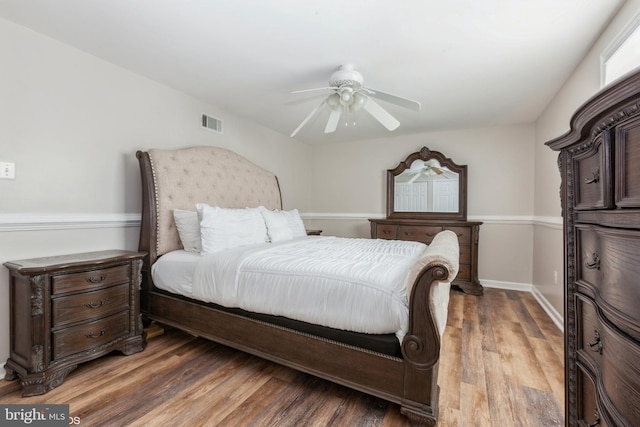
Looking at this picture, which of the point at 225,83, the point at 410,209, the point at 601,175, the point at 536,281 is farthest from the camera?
the point at 410,209

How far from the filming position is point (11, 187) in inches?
74.0

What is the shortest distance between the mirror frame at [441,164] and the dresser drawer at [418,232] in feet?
1.26

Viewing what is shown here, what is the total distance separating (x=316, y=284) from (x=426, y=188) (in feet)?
10.7

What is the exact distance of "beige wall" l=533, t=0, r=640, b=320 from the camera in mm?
1898

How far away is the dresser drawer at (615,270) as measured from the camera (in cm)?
70

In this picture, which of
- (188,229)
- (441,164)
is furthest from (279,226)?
(441,164)

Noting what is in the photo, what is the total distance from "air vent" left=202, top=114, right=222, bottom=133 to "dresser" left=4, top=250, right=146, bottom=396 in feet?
5.66

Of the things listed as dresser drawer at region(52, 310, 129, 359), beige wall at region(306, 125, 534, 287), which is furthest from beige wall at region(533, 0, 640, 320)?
dresser drawer at region(52, 310, 129, 359)

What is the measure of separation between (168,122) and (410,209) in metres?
3.44

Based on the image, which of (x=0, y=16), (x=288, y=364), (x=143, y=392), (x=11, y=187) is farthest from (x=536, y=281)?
(x=0, y=16)

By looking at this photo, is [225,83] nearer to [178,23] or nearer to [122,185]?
[178,23]

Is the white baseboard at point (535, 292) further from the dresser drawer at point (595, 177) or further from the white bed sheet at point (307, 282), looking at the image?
the dresser drawer at point (595, 177)

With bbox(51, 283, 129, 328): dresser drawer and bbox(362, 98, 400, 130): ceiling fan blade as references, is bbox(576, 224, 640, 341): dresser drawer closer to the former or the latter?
bbox(362, 98, 400, 130): ceiling fan blade

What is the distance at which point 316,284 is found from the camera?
1663 mm
